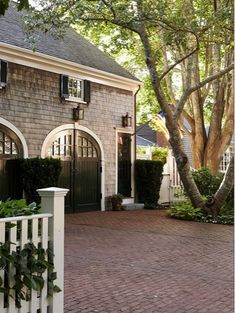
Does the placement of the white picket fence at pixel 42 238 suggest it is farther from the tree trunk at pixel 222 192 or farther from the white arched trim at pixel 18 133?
the tree trunk at pixel 222 192

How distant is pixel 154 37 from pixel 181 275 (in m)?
12.1

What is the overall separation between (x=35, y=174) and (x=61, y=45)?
5.21 m

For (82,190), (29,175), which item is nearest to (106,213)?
(82,190)

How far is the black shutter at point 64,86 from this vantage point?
13.8 m

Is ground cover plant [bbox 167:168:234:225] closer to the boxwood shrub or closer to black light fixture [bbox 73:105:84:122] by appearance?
the boxwood shrub

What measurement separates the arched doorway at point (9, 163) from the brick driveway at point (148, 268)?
219 centimetres

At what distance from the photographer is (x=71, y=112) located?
14203 millimetres

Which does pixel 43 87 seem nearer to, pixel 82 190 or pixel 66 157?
pixel 66 157

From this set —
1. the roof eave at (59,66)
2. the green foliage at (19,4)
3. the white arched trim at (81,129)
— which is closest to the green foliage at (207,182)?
the white arched trim at (81,129)

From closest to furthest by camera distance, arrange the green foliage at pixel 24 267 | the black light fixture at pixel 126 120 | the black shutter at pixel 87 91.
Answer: the green foliage at pixel 24 267 < the black shutter at pixel 87 91 < the black light fixture at pixel 126 120

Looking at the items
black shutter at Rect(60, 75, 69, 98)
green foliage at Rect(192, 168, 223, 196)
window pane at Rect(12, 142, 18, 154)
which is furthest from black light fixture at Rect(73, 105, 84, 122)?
green foliage at Rect(192, 168, 223, 196)

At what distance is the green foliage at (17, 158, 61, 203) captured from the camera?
40.1 ft

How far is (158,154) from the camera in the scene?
Result: 1964cm

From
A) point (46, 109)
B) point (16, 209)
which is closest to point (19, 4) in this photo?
point (16, 209)
